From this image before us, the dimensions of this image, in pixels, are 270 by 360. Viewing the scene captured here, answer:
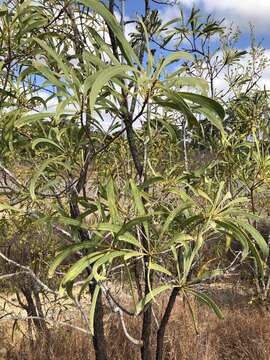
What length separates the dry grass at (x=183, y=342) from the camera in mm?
2744

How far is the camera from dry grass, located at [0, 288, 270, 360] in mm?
2744

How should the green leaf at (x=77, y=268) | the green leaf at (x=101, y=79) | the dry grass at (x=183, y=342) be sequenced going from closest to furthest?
the green leaf at (x=101, y=79)
the green leaf at (x=77, y=268)
the dry grass at (x=183, y=342)

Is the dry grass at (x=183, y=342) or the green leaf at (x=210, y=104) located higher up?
the green leaf at (x=210, y=104)

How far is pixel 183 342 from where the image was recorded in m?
2.77

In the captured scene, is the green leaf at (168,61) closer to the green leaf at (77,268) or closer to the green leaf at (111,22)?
the green leaf at (111,22)

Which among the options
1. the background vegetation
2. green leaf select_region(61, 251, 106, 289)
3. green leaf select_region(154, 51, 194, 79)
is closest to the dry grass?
the background vegetation

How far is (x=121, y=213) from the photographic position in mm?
1493

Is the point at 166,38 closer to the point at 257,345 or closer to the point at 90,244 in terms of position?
the point at 90,244

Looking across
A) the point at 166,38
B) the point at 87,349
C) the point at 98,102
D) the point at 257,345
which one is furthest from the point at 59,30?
the point at 257,345

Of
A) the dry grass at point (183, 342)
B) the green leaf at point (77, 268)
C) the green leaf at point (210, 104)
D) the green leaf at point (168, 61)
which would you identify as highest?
the green leaf at point (168, 61)

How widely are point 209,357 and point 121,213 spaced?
1.63m

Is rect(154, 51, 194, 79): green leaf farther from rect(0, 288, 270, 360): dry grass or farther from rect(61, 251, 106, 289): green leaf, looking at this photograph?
rect(0, 288, 270, 360): dry grass

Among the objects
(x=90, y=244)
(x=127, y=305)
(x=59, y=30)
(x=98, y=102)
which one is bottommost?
(x=127, y=305)

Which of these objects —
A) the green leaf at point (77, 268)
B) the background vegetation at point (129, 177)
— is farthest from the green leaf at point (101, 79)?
the green leaf at point (77, 268)
